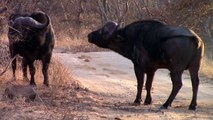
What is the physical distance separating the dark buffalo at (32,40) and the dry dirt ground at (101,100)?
0.64m

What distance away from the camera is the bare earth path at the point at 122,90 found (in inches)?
414

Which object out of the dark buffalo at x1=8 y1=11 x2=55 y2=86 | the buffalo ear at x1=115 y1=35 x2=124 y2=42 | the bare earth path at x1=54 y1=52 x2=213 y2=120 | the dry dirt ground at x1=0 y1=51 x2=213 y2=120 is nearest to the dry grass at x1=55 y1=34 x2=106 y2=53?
the bare earth path at x1=54 y1=52 x2=213 y2=120

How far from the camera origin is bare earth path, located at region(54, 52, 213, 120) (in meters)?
10.5

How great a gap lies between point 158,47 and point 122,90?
3631 millimetres

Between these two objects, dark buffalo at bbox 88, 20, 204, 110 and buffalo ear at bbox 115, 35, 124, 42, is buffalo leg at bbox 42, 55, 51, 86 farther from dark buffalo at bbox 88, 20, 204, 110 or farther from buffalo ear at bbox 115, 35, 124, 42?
buffalo ear at bbox 115, 35, 124, 42

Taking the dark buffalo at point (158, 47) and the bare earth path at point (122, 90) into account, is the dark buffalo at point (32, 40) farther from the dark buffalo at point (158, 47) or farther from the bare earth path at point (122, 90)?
the bare earth path at point (122, 90)

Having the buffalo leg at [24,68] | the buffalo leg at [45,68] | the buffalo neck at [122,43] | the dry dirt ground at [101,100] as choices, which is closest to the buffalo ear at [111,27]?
the buffalo neck at [122,43]

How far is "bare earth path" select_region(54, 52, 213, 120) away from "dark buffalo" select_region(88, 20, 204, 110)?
59 cm

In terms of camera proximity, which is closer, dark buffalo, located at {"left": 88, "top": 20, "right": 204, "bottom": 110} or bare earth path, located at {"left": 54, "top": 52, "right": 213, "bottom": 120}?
bare earth path, located at {"left": 54, "top": 52, "right": 213, "bottom": 120}

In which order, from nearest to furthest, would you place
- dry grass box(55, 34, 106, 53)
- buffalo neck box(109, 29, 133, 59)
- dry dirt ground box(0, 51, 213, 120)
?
dry dirt ground box(0, 51, 213, 120) → buffalo neck box(109, 29, 133, 59) → dry grass box(55, 34, 106, 53)

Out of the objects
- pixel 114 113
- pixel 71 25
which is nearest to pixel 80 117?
pixel 114 113

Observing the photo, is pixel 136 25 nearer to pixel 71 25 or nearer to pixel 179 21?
pixel 179 21

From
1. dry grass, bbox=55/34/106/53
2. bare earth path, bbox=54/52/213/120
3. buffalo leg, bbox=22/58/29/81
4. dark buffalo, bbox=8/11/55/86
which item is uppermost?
dark buffalo, bbox=8/11/55/86

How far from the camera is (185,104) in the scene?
12.6 meters
